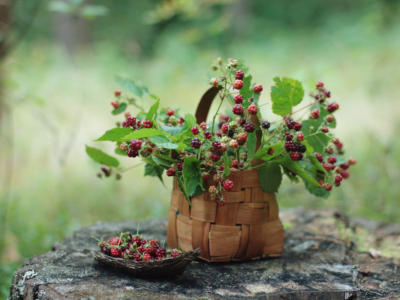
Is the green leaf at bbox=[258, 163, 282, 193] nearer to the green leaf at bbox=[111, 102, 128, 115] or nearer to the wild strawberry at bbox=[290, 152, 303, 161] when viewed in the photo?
the wild strawberry at bbox=[290, 152, 303, 161]

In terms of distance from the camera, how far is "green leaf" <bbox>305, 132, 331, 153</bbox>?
4.36 ft

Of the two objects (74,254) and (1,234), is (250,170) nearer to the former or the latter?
(74,254)

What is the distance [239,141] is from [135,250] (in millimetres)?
469

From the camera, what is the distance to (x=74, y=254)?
1.47 m

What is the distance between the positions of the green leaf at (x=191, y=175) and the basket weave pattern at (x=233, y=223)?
108 millimetres

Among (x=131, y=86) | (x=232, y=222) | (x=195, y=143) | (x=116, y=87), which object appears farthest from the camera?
(x=116, y=87)

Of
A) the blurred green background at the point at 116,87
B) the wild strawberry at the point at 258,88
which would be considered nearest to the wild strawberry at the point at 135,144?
the wild strawberry at the point at 258,88

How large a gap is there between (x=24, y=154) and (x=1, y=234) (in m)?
1.52

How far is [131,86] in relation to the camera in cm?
147

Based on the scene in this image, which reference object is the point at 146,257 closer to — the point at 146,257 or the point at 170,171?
the point at 146,257

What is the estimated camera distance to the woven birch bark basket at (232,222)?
136 centimetres

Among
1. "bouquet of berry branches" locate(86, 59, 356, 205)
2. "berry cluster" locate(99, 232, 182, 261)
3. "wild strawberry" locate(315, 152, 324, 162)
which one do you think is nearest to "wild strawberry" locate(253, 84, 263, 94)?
"bouquet of berry branches" locate(86, 59, 356, 205)

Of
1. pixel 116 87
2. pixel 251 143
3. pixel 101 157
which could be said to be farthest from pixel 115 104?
pixel 116 87

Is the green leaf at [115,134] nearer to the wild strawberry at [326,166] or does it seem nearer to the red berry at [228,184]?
the red berry at [228,184]
